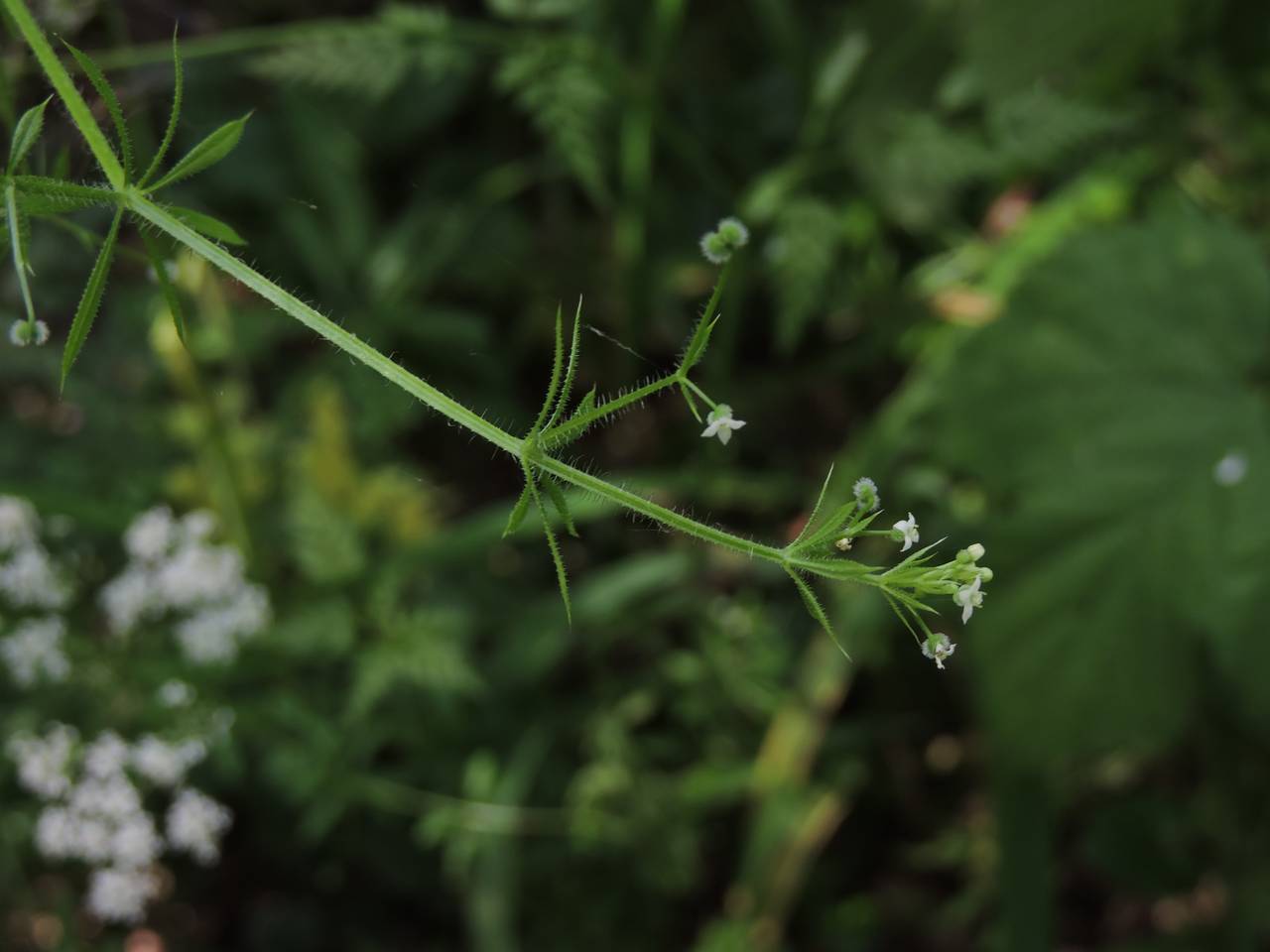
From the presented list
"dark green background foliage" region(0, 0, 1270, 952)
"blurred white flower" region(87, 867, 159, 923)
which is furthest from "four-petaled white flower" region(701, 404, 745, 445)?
"blurred white flower" region(87, 867, 159, 923)

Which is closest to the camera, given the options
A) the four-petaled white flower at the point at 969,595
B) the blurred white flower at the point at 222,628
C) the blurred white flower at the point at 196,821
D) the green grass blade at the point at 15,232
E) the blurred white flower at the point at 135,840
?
the four-petaled white flower at the point at 969,595

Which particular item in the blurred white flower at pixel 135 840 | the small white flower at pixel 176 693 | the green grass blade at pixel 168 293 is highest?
the small white flower at pixel 176 693

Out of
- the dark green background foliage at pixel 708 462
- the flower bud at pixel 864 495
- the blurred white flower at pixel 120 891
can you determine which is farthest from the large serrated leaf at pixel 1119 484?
the blurred white flower at pixel 120 891

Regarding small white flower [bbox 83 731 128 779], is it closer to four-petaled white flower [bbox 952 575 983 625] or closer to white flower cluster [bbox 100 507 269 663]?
white flower cluster [bbox 100 507 269 663]

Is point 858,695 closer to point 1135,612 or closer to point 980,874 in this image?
point 980,874

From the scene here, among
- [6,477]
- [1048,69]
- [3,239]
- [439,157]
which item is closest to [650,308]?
[439,157]

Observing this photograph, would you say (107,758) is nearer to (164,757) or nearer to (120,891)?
(164,757)

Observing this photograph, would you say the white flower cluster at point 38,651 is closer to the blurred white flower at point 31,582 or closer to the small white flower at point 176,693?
the blurred white flower at point 31,582

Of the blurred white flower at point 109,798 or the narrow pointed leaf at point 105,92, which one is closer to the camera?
the narrow pointed leaf at point 105,92
